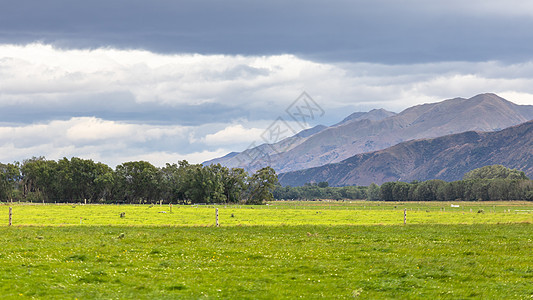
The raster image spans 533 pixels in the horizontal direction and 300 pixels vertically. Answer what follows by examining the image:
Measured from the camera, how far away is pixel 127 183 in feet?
591

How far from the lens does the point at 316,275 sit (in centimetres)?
2261

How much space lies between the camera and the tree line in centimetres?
17638


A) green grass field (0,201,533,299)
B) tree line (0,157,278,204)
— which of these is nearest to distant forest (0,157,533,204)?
tree line (0,157,278,204)

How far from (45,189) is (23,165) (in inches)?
524

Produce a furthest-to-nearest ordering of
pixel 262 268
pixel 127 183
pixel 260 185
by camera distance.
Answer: pixel 260 185
pixel 127 183
pixel 262 268

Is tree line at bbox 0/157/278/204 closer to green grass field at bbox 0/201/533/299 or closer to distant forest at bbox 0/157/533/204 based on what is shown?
distant forest at bbox 0/157/533/204

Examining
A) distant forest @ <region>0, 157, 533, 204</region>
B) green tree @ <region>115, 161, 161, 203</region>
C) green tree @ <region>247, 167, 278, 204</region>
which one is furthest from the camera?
green tree @ <region>247, 167, 278, 204</region>

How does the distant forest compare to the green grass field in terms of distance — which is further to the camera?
the distant forest

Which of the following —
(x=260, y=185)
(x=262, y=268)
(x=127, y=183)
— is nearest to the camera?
(x=262, y=268)

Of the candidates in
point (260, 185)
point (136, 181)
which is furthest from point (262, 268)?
point (136, 181)

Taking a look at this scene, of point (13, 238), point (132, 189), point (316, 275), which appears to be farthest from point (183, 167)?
point (316, 275)

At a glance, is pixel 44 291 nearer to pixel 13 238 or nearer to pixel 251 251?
pixel 251 251

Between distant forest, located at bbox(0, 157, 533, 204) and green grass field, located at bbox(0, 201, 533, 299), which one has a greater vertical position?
distant forest, located at bbox(0, 157, 533, 204)

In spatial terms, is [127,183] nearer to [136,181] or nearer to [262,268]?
[136,181]
